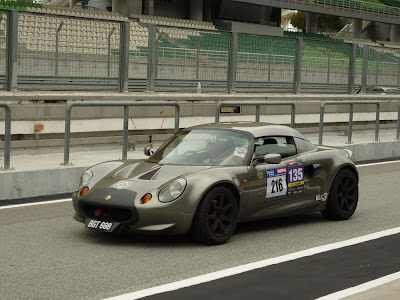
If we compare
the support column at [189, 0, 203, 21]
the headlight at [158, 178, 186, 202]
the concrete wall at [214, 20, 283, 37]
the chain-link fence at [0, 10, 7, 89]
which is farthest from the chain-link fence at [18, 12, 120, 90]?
the concrete wall at [214, 20, 283, 37]

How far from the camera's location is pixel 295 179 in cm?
919

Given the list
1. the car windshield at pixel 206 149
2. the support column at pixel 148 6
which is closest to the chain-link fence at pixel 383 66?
the car windshield at pixel 206 149

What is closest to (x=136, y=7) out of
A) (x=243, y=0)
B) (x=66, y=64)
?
(x=243, y=0)

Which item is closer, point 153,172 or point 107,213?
point 107,213

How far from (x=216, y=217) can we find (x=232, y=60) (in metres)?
10.5

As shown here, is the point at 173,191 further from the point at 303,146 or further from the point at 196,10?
the point at 196,10

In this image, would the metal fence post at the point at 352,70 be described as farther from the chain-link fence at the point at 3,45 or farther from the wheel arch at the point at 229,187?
Result: the wheel arch at the point at 229,187

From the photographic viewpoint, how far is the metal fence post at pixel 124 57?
52.2 ft

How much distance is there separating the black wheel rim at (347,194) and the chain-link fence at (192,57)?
7.45 metres

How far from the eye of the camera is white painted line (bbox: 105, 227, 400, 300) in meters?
6.17

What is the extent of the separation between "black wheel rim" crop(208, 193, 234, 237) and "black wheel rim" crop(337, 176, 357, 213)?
2.11 meters

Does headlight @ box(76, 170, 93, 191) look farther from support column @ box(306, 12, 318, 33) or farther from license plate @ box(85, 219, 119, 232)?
support column @ box(306, 12, 318, 33)

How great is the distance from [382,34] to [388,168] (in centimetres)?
7558

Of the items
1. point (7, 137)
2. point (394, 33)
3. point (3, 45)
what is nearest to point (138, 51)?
point (3, 45)
